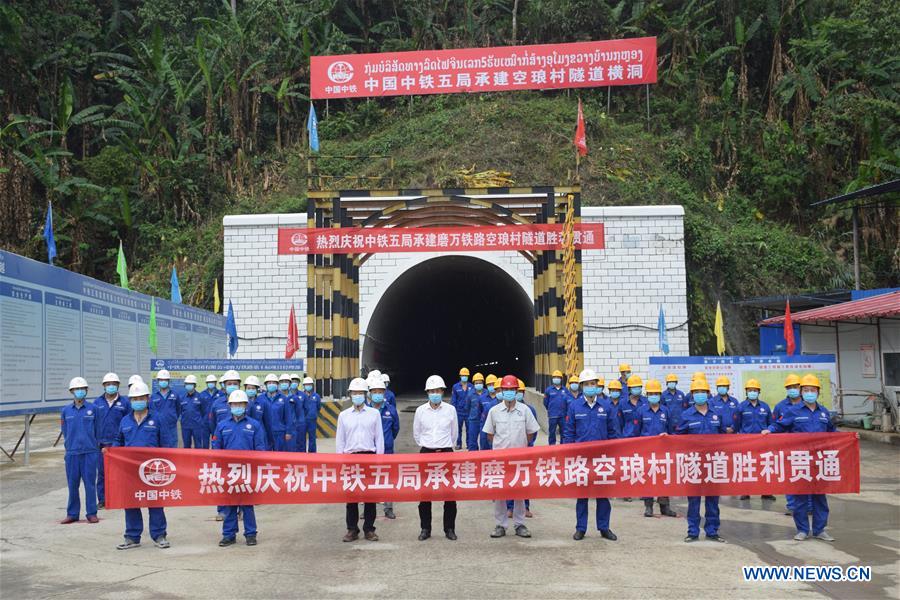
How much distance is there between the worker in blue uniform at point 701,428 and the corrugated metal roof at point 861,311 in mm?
8727

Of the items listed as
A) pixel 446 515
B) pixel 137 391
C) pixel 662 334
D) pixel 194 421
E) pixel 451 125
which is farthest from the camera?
pixel 451 125

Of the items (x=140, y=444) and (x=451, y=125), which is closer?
(x=140, y=444)

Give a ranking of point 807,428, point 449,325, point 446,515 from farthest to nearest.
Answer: point 449,325, point 807,428, point 446,515

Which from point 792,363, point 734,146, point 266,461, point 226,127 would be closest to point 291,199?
point 226,127

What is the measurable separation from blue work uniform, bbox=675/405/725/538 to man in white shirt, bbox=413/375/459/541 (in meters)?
2.68

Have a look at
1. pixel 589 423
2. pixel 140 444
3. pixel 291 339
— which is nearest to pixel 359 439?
pixel 140 444

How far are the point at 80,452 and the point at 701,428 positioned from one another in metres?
7.72

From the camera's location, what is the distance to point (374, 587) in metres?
7.27

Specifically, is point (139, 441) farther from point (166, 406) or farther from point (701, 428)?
point (701, 428)

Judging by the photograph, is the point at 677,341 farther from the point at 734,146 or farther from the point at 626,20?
the point at 626,20

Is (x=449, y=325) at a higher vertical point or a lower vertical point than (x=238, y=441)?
higher

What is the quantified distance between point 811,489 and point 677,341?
57.1ft

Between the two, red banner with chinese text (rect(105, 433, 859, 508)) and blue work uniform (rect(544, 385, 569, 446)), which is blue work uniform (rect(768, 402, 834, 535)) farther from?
blue work uniform (rect(544, 385, 569, 446))

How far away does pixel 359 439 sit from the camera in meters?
9.37
